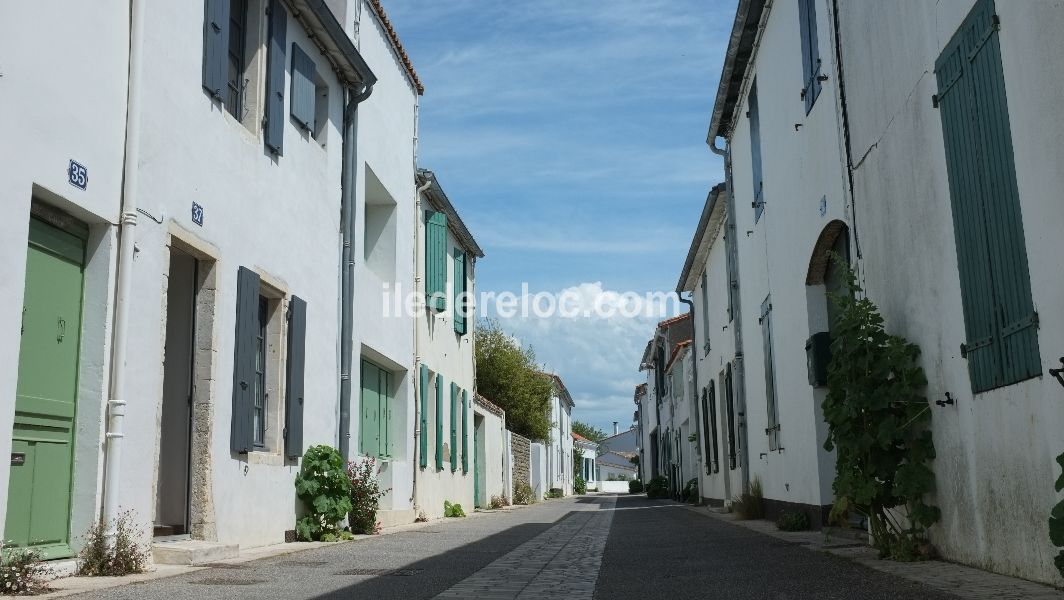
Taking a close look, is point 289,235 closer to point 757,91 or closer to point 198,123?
point 198,123

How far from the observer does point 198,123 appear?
775 cm

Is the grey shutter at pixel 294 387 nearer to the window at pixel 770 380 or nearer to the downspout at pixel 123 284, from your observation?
the downspout at pixel 123 284

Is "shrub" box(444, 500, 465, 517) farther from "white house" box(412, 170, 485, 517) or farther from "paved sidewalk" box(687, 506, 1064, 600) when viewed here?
"paved sidewalk" box(687, 506, 1064, 600)

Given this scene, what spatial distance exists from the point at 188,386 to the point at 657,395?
32.5m

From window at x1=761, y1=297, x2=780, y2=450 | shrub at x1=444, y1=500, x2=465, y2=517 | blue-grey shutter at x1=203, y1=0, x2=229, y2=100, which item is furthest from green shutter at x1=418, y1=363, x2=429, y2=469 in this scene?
blue-grey shutter at x1=203, y1=0, x2=229, y2=100

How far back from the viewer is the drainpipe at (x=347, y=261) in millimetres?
11680

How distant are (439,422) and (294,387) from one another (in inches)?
315

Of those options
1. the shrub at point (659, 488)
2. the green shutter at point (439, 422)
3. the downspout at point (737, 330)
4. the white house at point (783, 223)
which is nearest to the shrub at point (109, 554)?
Answer: the white house at point (783, 223)

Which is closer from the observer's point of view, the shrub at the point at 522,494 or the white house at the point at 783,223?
the white house at the point at 783,223

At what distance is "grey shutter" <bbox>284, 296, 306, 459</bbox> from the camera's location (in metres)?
9.84

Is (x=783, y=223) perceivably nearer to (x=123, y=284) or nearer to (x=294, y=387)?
(x=294, y=387)

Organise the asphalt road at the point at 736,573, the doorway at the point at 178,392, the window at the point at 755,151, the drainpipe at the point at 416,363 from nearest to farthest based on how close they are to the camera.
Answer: the asphalt road at the point at 736,573 < the doorway at the point at 178,392 < the window at the point at 755,151 < the drainpipe at the point at 416,363

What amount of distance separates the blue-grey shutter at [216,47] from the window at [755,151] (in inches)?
275

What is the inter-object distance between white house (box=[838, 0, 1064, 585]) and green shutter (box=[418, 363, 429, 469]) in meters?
10.0
